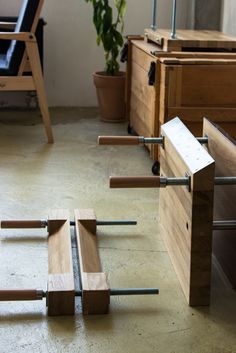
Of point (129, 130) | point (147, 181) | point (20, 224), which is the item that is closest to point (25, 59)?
point (129, 130)

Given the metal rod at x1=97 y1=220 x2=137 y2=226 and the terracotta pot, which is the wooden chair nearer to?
the terracotta pot

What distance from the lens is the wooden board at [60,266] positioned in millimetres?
Answer: 1982

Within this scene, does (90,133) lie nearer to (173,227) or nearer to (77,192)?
(77,192)

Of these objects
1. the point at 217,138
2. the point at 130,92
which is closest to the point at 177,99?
the point at 217,138

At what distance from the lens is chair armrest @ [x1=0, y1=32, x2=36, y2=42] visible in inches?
149

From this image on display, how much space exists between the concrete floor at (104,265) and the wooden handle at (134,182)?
1.18 feet

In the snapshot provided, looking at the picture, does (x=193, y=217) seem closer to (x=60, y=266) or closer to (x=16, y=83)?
(x=60, y=266)

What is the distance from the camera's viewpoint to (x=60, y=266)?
2240 millimetres

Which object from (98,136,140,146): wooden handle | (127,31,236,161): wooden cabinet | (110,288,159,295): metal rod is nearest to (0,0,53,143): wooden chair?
(127,31,236,161): wooden cabinet

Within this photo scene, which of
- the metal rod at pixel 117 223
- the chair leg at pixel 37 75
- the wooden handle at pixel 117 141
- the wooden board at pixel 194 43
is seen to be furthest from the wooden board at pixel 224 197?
the chair leg at pixel 37 75

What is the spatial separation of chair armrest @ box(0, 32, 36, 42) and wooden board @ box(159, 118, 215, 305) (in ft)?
5.79

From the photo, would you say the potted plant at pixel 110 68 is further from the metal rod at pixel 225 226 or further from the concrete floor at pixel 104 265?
the metal rod at pixel 225 226

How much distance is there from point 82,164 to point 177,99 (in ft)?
2.41

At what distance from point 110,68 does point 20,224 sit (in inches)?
90.5
